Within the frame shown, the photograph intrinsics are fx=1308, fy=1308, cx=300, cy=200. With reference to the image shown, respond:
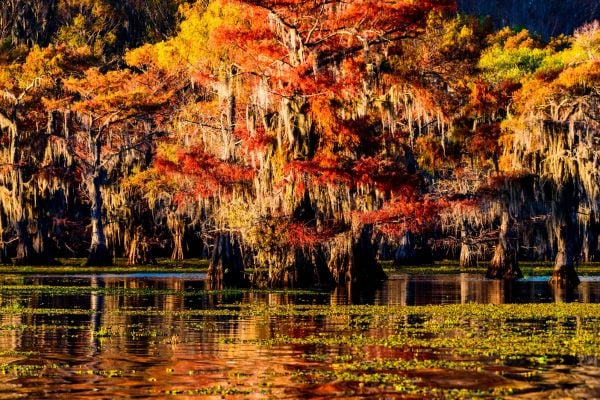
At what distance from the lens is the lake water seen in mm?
15945

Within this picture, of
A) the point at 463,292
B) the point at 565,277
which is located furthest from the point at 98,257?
the point at 463,292

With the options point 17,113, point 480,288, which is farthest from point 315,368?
point 17,113

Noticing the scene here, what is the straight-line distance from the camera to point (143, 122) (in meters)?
74.6

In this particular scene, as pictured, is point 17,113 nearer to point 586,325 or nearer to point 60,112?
point 60,112

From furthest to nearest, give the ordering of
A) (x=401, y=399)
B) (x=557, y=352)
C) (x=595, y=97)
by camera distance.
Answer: (x=595, y=97)
(x=557, y=352)
(x=401, y=399)

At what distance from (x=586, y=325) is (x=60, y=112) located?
53237 millimetres

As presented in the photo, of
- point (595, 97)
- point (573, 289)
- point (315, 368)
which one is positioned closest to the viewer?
point (315, 368)

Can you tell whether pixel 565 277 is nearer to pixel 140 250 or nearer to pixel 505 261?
pixel 505 261

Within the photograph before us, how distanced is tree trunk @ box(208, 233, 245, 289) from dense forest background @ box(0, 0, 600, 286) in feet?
0.20

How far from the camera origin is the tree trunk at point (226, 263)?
46.3m

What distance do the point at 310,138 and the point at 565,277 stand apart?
447 inches

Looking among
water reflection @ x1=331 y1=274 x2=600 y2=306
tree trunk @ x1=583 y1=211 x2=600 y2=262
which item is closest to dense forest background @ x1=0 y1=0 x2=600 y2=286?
tree trunk @ x1=583 y1=211 x2=600 y2=262

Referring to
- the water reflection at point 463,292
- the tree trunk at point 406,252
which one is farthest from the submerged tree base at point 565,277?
the tree trunk at point 406,252

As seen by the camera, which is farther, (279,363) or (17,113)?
(17,113)
